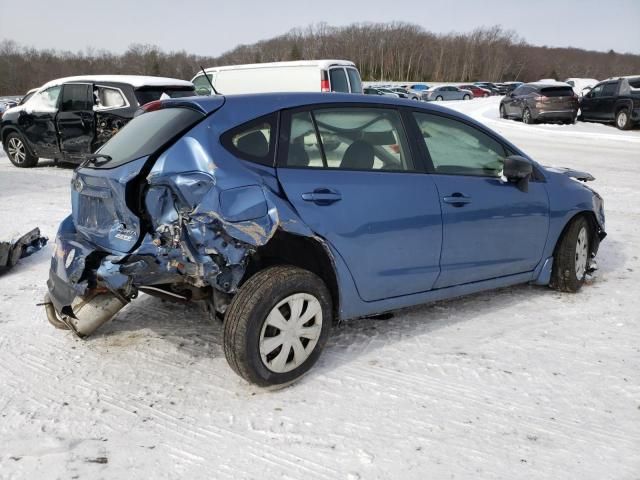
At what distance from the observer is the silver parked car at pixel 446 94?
4522 cm

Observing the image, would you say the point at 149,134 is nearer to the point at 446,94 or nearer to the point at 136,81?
the point at 136,81

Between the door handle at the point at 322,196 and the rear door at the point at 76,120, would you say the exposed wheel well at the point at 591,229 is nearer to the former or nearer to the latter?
the door handle at the point at 322,196

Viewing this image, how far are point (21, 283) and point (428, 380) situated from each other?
3.49 metres

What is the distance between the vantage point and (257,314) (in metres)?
2.82

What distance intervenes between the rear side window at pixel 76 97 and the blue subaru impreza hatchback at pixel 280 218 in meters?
7.44

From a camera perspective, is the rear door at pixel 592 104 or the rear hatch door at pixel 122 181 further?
the rear door at pixel 592 104

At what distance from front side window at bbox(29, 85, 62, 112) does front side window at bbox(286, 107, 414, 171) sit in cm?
903

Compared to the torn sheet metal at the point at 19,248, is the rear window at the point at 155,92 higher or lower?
higher

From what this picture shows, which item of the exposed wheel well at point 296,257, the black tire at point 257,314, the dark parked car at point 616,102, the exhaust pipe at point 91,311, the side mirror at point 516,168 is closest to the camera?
the black tire at point 257,314

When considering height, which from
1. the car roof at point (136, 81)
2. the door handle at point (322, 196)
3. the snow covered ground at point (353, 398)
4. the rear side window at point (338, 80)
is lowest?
the snow covered ground at point (353, 398)

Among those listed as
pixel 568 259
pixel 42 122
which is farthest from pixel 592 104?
pixel 568 259

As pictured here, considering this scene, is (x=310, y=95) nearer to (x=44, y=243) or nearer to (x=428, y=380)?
(x=428, y=380)

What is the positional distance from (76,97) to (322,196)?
883 cm

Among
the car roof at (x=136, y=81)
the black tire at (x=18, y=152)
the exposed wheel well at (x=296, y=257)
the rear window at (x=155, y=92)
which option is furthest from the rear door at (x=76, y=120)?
the exposed wheel well at (x=296, y=257)
